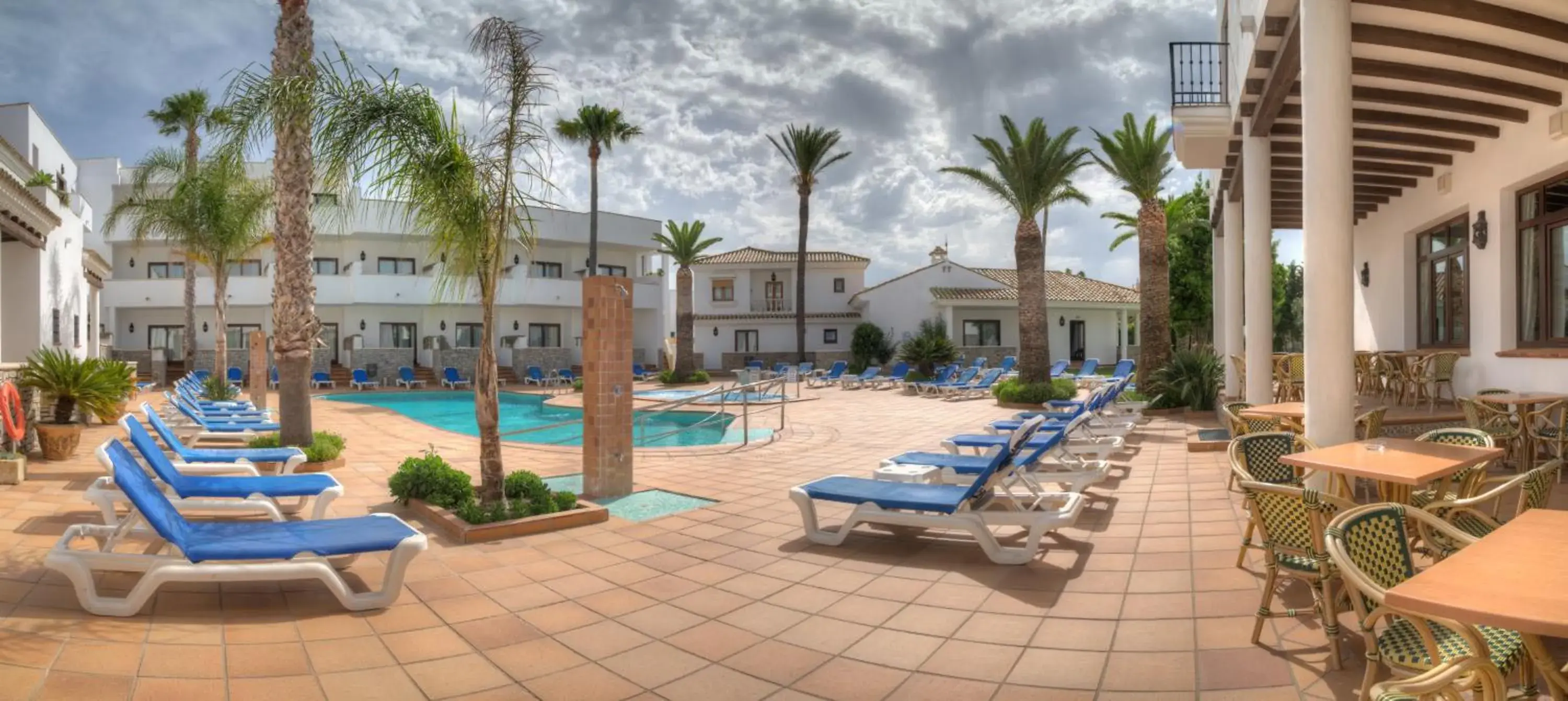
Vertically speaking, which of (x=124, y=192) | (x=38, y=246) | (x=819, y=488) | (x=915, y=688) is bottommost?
(x=915, y=688)

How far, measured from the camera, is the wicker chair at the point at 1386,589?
2.60 metres

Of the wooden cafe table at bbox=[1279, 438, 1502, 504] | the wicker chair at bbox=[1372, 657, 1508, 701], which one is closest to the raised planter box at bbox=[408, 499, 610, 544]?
the wooden cafe table at bbox=[1279, 438, 1502, 504]

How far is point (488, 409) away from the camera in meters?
6.72

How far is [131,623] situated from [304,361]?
6459 mm

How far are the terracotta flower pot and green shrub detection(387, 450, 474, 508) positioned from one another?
16.3ft

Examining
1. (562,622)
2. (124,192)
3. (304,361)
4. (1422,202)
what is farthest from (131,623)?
(124,192)

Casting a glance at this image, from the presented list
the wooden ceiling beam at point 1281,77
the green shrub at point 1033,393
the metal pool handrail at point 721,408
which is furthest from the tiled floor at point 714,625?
the green shrub at point 1033,393

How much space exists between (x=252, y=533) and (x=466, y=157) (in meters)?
3.29

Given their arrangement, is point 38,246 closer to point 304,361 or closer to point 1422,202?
point 304,361

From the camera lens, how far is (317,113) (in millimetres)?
6449

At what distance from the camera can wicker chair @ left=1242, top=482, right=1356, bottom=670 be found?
11.1ft

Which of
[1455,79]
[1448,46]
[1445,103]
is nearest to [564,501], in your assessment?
[1448,46]

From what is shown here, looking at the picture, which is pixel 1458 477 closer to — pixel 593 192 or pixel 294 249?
pixel 294 249

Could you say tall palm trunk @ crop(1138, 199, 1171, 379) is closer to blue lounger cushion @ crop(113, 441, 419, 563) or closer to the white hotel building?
blue lounger cushion @ crop(113, 441, 419, 563)
